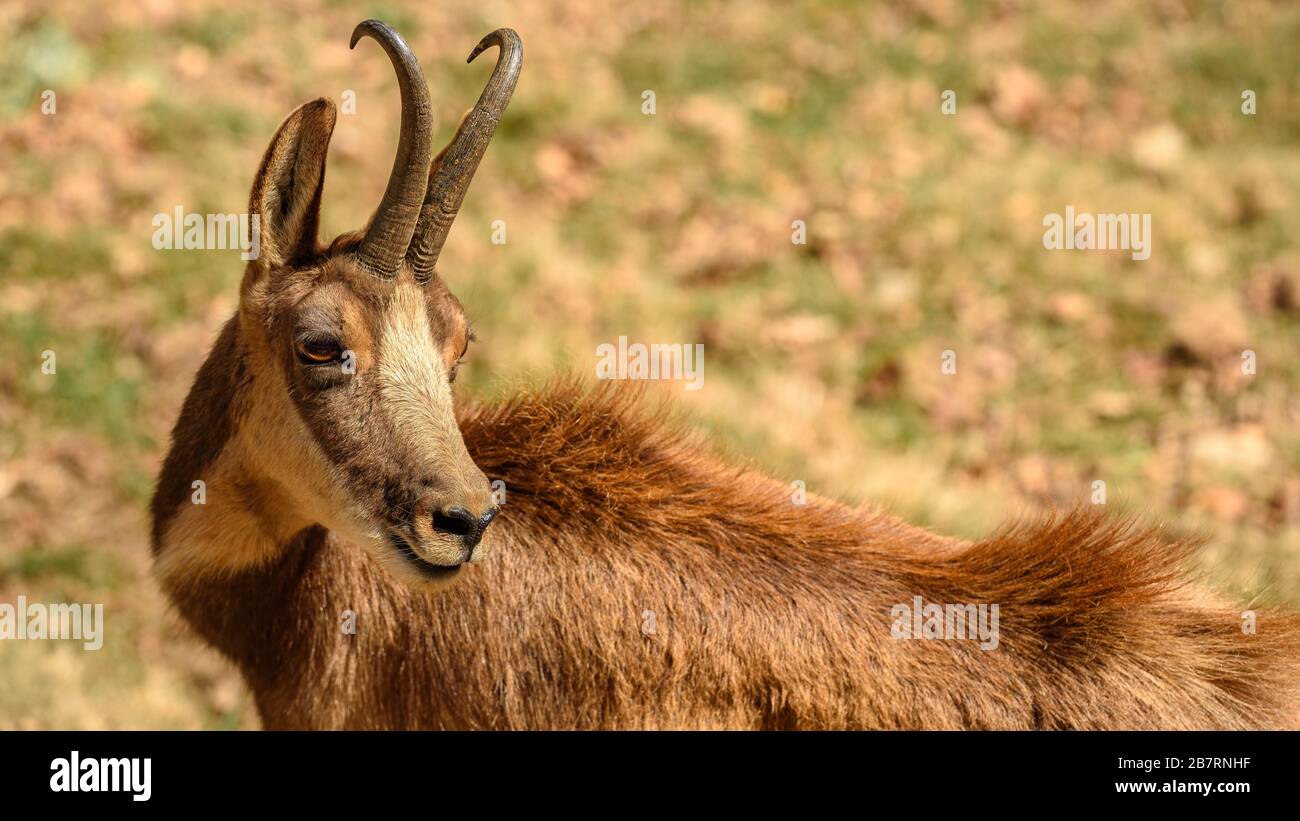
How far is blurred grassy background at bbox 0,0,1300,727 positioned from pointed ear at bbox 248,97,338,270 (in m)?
3.17

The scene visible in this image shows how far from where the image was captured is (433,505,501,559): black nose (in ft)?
13.4

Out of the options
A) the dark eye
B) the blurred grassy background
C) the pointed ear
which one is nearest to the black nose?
the dark eye

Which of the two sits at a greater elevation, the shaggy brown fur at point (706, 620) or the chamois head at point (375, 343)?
the chamois head at point (375, 343)

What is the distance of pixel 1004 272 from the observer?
1005 cm

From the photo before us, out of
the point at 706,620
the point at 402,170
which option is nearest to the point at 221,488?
the point at 402,170

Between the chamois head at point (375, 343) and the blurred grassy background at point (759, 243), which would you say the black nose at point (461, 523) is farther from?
the blurred grassy background at point (759, 243)

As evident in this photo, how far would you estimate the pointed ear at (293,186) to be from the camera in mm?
4395

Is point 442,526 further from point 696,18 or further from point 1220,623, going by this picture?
point 696,18

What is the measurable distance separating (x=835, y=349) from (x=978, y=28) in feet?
14.9

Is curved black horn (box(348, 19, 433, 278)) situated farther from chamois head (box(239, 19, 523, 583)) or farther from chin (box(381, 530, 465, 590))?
chin (box(381, 530, 465, 590))

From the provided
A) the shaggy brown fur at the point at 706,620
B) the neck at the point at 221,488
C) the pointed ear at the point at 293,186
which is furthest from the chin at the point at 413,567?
the pointed ear at the point at 293,186

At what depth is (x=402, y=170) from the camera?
430 centimetres

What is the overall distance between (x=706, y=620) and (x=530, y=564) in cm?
67

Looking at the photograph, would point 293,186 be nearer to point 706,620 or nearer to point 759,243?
point 706,620
